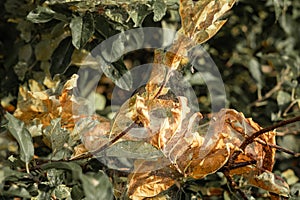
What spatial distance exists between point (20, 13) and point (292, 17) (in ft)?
2.70

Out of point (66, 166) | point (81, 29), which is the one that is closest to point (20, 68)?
point (81, 29)

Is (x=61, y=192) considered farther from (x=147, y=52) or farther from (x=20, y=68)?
(x=147, y=52)

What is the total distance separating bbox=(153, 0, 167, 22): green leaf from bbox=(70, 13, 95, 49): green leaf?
122mm

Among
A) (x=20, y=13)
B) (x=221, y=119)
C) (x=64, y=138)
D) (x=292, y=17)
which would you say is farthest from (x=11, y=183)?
(x=292, y=17)

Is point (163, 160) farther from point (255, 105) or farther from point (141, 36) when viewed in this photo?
point (255, 105)

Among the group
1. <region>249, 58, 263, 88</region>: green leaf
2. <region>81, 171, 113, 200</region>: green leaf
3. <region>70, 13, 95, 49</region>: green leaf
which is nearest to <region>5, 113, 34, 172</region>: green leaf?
<region>81, 171, 113, 200</region>: green leaf

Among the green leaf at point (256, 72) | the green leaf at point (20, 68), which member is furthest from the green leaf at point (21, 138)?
the green leaf at point (256, 72)

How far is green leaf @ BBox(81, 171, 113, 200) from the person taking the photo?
0.71 metres

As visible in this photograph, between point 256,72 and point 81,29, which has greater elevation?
point 81,29

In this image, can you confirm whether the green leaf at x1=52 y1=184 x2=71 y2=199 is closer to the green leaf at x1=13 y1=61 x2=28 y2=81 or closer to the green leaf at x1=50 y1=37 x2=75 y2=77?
the green leaf at x1=50 y1=37 x2=75 y2=77

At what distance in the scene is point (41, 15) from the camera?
1.12 metres

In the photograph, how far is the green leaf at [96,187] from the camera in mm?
714

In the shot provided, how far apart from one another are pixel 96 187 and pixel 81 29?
0.43 m

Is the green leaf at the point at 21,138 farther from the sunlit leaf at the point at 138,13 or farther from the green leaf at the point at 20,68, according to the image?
the green leaf at the point at 20,68
